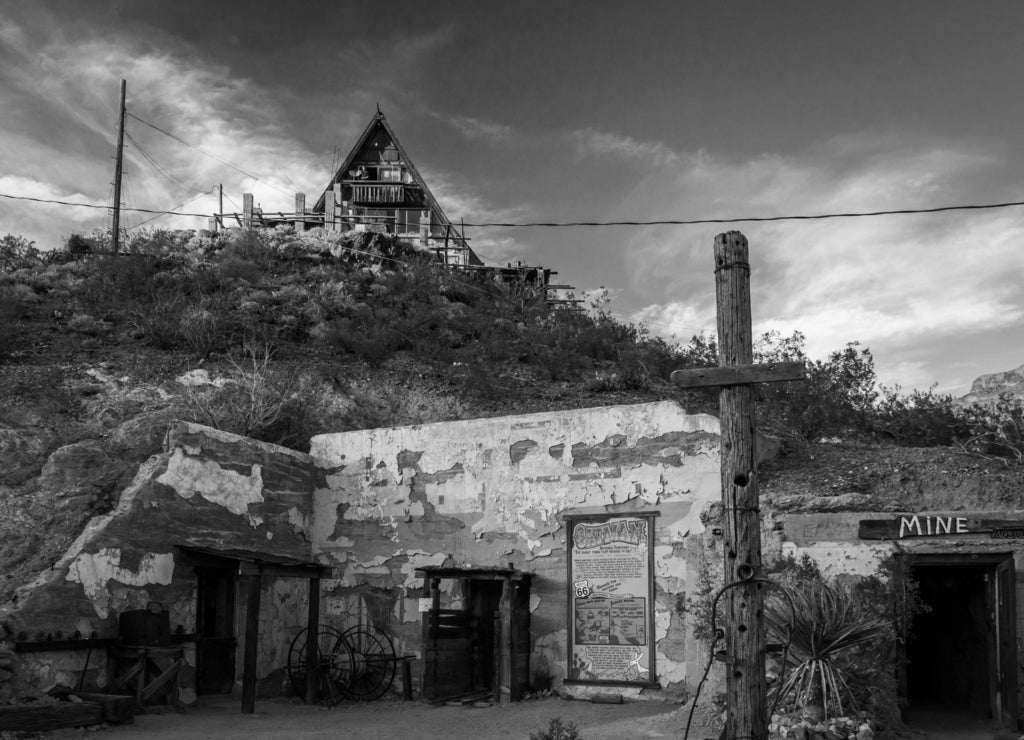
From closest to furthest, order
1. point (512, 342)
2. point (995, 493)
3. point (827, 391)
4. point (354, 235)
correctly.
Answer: point (995, 493)
point (827, 391)
point (512, 342)
point (354, 235)

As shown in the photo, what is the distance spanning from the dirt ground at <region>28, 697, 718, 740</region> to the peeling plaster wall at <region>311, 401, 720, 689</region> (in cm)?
88

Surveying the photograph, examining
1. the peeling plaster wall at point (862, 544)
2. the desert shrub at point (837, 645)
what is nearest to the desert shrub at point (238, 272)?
the peeling plaster wall at point (862, 544)

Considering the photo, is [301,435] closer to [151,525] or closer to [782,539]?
[151,525]

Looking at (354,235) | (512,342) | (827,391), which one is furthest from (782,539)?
(354,235)

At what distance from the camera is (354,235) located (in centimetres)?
4006

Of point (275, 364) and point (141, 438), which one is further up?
point (275, 364)

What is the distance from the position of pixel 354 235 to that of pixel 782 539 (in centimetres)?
3204

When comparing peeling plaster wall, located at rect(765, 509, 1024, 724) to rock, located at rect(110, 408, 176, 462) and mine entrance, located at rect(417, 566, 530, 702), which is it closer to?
mine entrance, located at rect(417, 566, 530, 702)

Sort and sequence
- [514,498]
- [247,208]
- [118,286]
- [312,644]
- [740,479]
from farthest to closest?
[247,208]
[118,286]
[514,498]
[312,644]
[740,479]

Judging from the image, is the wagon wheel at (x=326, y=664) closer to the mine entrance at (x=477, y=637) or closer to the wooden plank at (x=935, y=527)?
the mine entrance at (x=477, y=637)

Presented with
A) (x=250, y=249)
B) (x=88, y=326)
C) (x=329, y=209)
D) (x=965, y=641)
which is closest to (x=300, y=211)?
(x=329, y=209)

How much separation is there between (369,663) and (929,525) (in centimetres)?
779

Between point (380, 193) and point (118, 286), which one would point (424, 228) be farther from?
point (118, 286)

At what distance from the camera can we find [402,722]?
11.1 m
